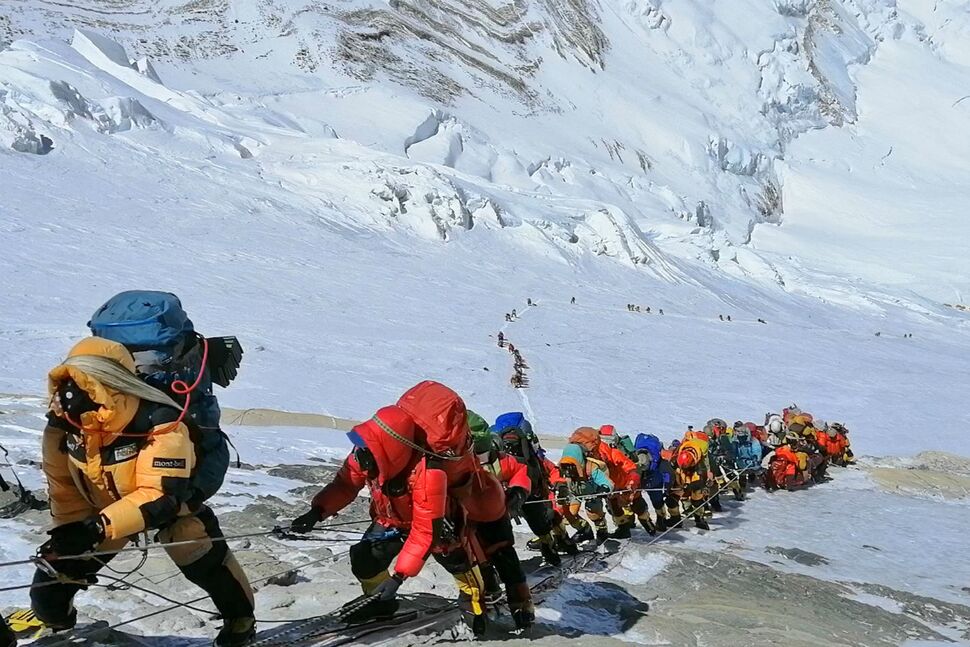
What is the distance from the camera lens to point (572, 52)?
77125 mm

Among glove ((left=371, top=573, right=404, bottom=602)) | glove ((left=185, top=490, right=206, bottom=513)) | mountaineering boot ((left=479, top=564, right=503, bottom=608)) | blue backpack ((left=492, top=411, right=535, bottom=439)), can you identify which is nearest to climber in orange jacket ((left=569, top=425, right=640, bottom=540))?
blue backpack ((left=492, top=411, right=535, bottom=439))

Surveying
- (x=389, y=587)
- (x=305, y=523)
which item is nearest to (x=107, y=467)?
(x=305, y=523)

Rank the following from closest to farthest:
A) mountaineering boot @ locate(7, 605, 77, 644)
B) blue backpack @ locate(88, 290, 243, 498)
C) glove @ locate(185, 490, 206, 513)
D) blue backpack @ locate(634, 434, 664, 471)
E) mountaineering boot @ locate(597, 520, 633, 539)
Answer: blue backpack @ locate(88, 290, 243, 498) → glove @ locate(185, 490, 206, 513) → mountaineering boot @ locate(7, 605, 77, 644) → mountaineering boot @ locate(597, 520, 633, 539) → blue backpack @ locate(634, 434, 664, 471)

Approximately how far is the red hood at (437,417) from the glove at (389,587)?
0.64 m

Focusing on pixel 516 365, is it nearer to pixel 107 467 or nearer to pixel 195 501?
Answer: pixel 195 501

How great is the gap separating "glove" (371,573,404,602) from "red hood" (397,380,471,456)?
2.10 ft

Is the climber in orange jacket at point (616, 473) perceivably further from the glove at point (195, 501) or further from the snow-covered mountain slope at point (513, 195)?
the snow-covered mountain slope at point (513, 195)

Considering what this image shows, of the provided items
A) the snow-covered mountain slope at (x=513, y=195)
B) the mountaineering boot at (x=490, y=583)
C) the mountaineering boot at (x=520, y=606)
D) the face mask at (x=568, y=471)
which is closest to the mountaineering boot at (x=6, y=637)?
the mountaineering boot at (x=490, y=583)

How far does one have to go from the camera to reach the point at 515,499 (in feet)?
17.9

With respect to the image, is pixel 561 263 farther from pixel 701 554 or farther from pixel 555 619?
pixel 555 619

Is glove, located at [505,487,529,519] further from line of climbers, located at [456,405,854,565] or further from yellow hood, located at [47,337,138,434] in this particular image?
yellow hood, located at [47,337,138,434]

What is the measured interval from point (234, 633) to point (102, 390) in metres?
1.35

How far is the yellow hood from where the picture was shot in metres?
3.20

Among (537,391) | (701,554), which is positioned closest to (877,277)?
(537,391)
